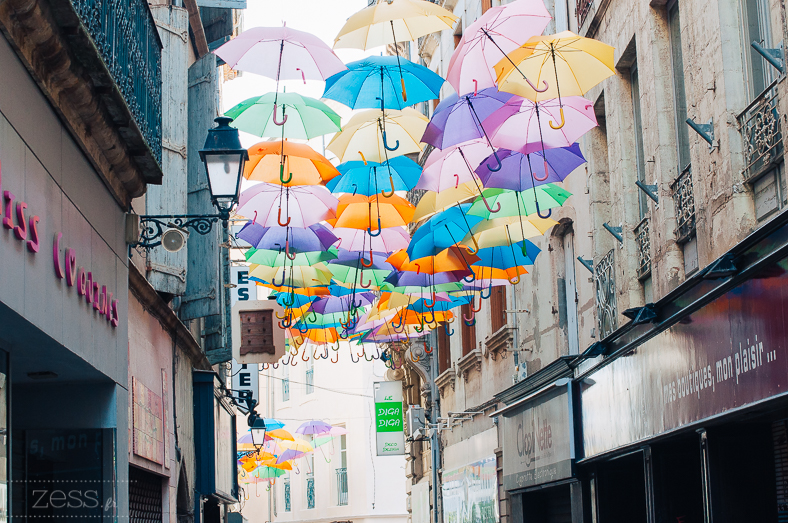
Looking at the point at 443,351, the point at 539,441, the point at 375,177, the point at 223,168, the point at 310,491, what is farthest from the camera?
the point at 310,491

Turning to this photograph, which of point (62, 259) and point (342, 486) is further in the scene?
point (342, 486)

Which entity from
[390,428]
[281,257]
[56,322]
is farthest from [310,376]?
[56,322]

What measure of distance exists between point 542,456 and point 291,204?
5.95 meters

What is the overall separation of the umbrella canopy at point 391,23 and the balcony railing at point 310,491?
36.5 m

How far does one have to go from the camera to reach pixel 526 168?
426 inches

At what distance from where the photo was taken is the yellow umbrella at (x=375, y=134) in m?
10.9

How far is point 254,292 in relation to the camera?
24.8 m

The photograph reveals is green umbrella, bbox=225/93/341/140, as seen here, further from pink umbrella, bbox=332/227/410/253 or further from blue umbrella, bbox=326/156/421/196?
pink umbrella, bbox=332/227/410/253

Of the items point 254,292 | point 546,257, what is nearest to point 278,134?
point 546,257

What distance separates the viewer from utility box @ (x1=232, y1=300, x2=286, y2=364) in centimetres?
1844

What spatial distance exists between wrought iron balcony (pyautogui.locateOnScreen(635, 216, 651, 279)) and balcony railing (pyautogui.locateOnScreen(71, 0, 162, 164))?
18.0ft

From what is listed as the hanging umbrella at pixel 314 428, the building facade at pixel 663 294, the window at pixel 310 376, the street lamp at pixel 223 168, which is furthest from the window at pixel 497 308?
the window at pixel 310 376

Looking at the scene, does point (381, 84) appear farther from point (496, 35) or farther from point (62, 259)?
point (62, 259)

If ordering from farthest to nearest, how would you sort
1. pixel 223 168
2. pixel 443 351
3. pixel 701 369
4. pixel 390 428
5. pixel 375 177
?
pixel 390 428
pixel 443 351
pixel 375 177
pixel 223 168
pixel 701 369
